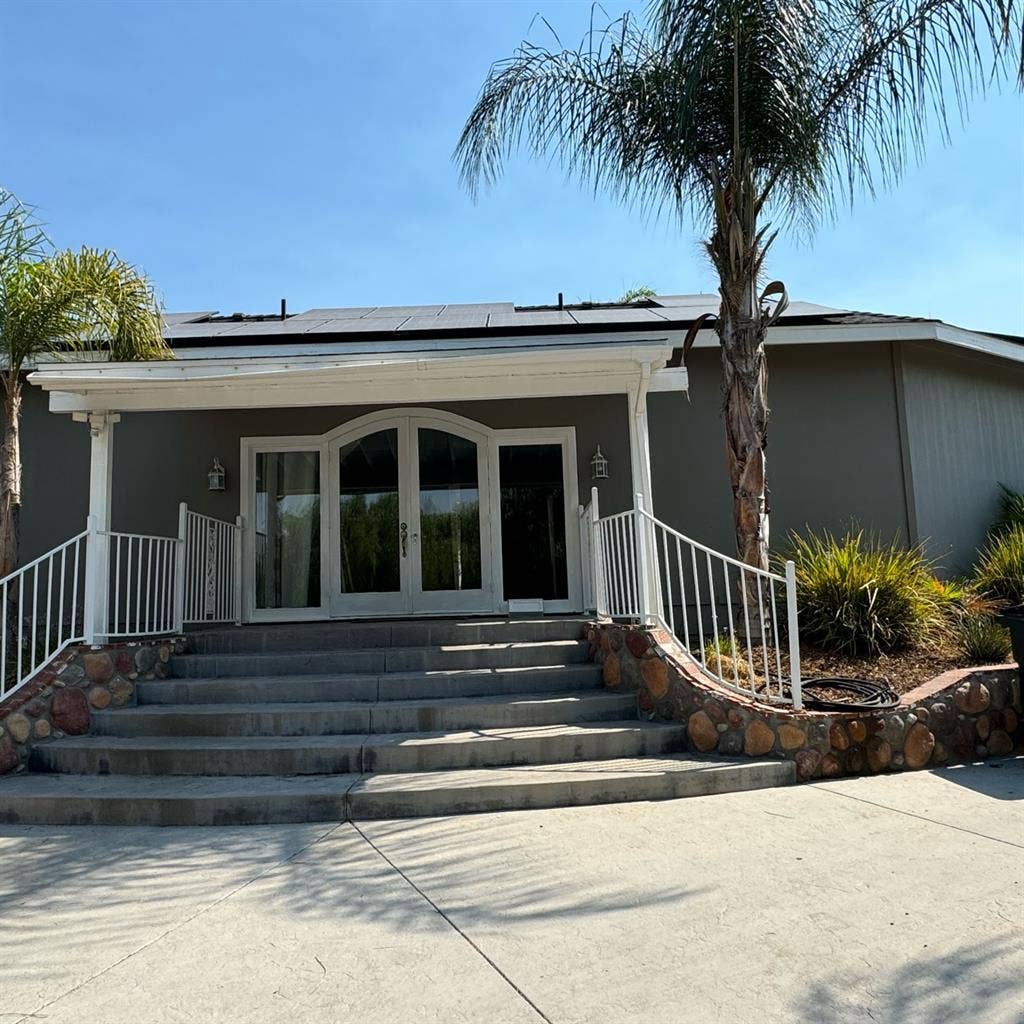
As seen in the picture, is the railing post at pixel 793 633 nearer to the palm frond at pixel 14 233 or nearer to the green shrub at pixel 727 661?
the green shrub at pixel 727 661

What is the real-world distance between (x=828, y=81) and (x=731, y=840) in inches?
231

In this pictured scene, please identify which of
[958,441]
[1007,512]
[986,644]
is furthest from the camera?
[958,441]

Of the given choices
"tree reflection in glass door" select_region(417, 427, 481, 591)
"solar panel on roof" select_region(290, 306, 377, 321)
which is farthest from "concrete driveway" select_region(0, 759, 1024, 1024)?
"solar panel on roof" select_region(290, 306, 377, 321)

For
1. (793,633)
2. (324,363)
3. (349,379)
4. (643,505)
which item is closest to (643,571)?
(643,505)

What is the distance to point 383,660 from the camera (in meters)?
5.95

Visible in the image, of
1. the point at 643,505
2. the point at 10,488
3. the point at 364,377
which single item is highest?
the point at 364,377

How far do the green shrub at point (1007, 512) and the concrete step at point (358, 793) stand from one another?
19.0 ft

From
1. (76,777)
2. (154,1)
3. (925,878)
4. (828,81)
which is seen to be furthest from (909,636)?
(154,1)

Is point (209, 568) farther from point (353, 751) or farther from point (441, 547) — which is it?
point (353, 751)

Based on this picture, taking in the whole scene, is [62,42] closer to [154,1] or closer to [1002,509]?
[154,1]

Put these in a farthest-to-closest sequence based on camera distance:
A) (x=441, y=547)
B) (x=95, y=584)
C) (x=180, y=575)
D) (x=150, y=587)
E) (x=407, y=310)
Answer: (x=407, y=310) < (x=441, y=547) < (x=180, y=575) < (x=150, y=587) < (x=95, y=584)

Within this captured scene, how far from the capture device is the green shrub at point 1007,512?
856 cm

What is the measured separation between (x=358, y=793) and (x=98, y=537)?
3232mm

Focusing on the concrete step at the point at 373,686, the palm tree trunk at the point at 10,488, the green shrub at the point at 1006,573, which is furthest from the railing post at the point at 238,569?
the green shrub at the point at 1006,573
